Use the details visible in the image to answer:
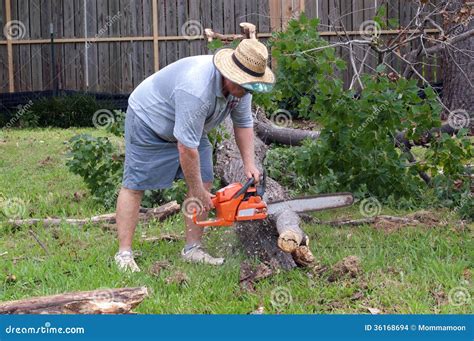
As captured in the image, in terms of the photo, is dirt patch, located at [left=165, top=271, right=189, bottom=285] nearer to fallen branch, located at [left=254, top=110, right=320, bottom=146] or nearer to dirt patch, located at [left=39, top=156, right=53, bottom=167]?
fallen branch, located at [left=254, top=110, right=320, bottom=146]

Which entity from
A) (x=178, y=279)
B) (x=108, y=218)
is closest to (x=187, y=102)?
(x=178, y=279)

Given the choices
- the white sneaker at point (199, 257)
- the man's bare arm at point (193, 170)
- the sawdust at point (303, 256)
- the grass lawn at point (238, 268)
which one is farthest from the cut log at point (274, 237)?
the man's bare arm at point (193, 170)

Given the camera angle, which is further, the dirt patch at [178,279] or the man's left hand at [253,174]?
the man's left hand at [253,174]

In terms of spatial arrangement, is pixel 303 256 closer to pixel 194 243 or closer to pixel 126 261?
pixel 194 243

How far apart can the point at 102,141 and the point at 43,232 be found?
1.30 meters

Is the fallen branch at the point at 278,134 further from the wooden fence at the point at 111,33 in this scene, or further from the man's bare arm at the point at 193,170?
the wooden fence at the point at 111,33

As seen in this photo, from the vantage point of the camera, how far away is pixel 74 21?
14.7m

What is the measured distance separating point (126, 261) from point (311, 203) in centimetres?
131

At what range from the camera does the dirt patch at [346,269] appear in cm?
482

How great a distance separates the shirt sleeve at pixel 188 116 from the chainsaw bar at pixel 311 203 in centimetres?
88

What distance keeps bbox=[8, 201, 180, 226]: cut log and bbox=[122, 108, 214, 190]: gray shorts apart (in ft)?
4.34

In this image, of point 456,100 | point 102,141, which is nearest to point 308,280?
point 102,141

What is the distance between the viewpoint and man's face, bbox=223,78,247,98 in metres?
4.65

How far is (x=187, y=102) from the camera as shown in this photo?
4555 mm
